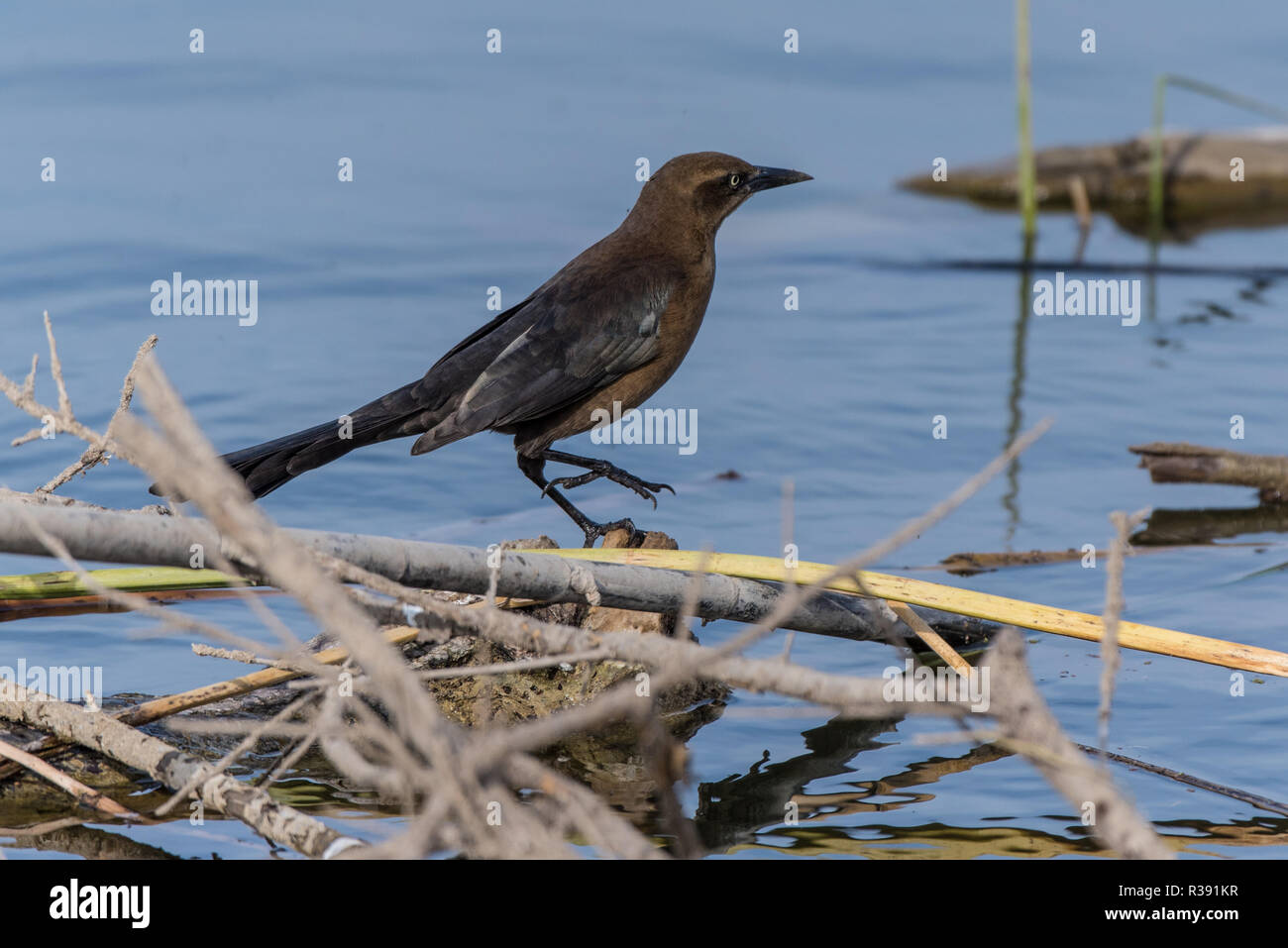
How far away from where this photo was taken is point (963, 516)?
21.3 ft

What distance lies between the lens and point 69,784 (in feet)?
11.2

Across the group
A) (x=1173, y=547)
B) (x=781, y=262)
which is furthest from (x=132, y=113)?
(x=1173, y=547)

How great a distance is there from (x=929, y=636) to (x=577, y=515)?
132 centimetres

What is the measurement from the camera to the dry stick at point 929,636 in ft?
13.9

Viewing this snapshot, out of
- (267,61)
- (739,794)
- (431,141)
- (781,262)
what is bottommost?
(739,794)

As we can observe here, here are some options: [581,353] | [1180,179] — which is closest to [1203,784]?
[581,353]

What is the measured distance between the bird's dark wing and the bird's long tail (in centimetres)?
17

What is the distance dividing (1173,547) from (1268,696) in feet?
4.35

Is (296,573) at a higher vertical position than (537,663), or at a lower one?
higher
